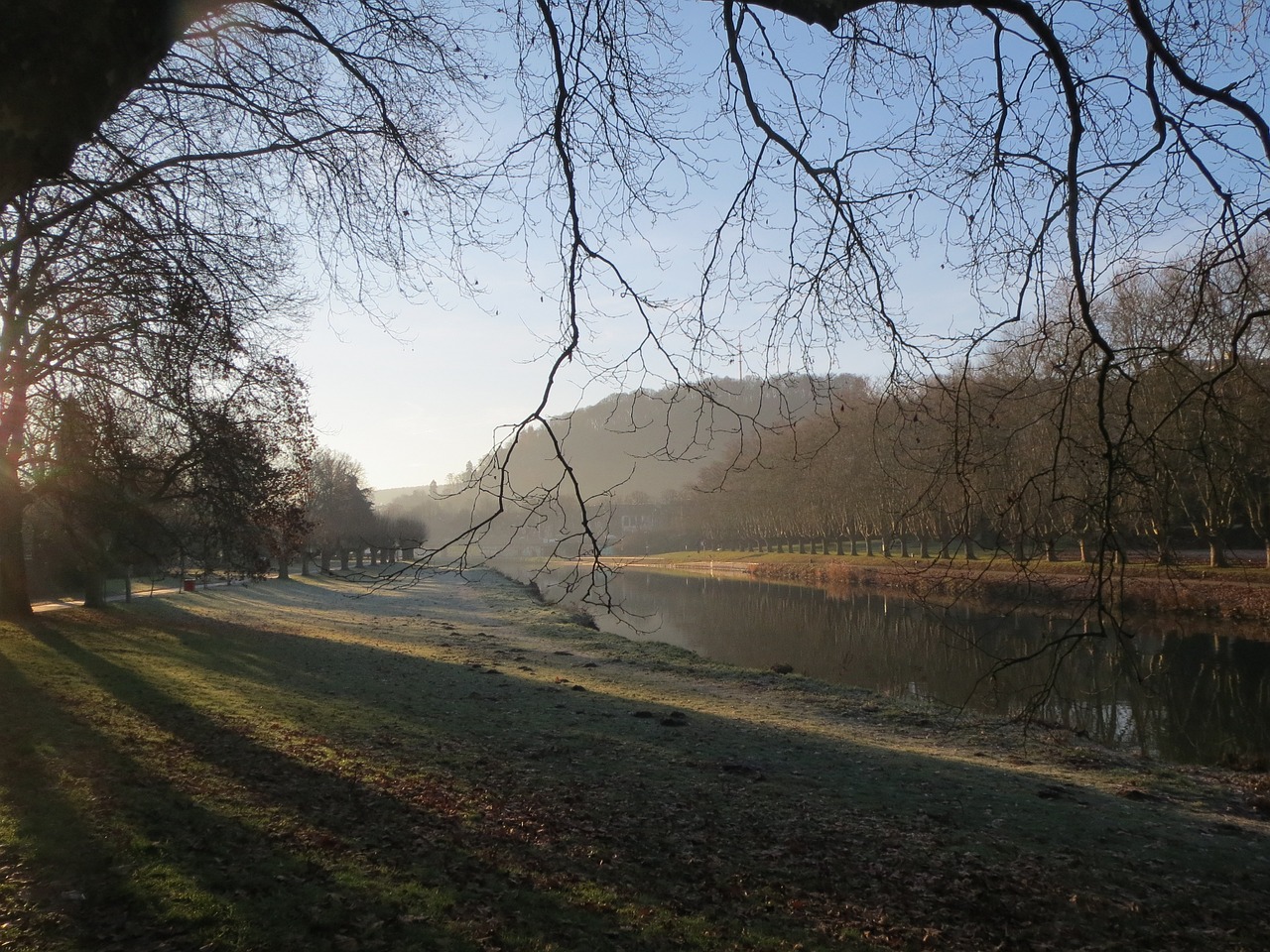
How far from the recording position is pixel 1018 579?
4.70 meters

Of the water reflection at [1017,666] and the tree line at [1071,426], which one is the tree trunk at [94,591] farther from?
the tree line at [1071,426]

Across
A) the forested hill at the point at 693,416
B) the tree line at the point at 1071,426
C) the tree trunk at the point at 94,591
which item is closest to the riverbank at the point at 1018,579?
the tree line at the point at 1071,426

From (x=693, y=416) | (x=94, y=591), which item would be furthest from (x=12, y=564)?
(x=693, y=416)

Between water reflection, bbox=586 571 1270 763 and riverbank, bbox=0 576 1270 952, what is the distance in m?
1.32

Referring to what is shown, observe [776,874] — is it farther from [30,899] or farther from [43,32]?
[43,32]

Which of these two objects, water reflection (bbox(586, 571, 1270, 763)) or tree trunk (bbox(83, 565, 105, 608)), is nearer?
water reflection (bbox(586, 571, 1270, 763))

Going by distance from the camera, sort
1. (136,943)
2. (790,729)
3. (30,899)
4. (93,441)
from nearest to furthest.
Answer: (136,943)
(30,899)
(93,441)
(790,729)

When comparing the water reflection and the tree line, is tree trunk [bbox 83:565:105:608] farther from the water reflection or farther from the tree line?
the tree line

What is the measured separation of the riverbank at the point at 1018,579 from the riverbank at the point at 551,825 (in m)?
2.09

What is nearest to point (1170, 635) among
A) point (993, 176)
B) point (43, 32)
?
point (993, 176)

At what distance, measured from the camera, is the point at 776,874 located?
20.1 ft

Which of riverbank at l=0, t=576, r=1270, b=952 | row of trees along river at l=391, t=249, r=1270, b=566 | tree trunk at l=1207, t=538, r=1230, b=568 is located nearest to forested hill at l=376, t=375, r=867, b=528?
row of trees along river at l=391, t=249, r=1270, b=566

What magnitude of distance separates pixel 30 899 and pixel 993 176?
643cm

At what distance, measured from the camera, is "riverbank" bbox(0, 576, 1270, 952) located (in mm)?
4969
